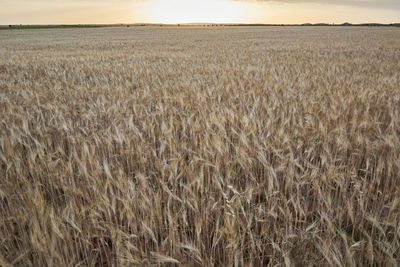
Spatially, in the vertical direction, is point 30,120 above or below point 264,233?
above

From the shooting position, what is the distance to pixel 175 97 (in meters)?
3.17

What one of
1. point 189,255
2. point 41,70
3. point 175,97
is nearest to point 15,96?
point 175,97

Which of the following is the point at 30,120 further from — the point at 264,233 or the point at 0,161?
the point at 264,233

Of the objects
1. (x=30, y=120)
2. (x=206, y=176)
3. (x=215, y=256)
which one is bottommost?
(x=215, y=256)

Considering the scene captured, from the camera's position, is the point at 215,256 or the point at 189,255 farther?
the point at 215,256

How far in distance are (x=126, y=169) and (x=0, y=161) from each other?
840 mm

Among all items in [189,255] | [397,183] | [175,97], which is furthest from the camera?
[175,97]

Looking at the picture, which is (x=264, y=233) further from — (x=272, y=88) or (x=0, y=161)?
(x=272, y=88)

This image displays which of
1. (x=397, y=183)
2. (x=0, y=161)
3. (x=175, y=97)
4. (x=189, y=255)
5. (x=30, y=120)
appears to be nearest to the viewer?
(x=189, y=255)

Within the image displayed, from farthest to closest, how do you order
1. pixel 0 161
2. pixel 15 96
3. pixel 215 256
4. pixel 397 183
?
pixel 15 96 < pixel 0 161 < pixel 397 183 < pixel 215 256

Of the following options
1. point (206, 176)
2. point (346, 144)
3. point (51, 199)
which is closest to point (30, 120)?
point (51, 199)

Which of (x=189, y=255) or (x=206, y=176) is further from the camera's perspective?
(x=206, y=176)

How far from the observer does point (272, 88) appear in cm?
371

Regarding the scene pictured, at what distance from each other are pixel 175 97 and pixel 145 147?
154cm
